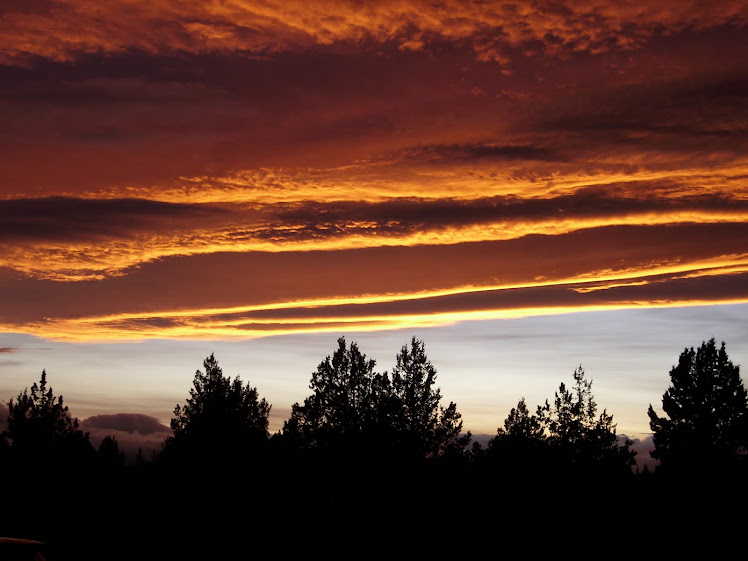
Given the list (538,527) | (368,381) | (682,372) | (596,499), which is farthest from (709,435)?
(538,527)

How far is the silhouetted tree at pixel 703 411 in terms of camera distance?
54.9m

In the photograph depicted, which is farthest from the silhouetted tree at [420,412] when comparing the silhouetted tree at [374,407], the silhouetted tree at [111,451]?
the silhouetted tree at [111,451]

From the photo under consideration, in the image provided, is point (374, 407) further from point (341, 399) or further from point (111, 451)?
point (111, 451)

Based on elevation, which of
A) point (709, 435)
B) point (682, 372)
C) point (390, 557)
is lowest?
point (390, 557)

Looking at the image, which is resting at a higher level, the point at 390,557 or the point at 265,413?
the point at 265,413

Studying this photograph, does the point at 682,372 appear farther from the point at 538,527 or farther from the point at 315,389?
the point at 538,527

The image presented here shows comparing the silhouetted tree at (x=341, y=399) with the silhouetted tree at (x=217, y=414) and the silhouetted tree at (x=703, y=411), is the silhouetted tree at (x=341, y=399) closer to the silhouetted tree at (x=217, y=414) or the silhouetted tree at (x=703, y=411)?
the silhouetted tree at (x=217, y=414)

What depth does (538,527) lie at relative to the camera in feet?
82.1

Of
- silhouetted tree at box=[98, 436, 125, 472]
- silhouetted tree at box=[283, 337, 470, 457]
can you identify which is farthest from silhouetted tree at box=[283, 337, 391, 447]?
silhouetted tree at box=[98, 436, 125, 472]

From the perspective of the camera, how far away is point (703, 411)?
5638cm

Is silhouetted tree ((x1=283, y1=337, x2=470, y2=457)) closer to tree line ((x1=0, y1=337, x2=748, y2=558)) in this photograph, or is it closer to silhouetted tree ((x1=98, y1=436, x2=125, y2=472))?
tree line ((x1=0, y1=337, x2=748, y2=558))

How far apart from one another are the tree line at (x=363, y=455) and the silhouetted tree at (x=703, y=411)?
0.32 ft

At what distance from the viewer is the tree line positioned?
27328 mm

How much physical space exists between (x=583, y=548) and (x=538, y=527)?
3464mm
